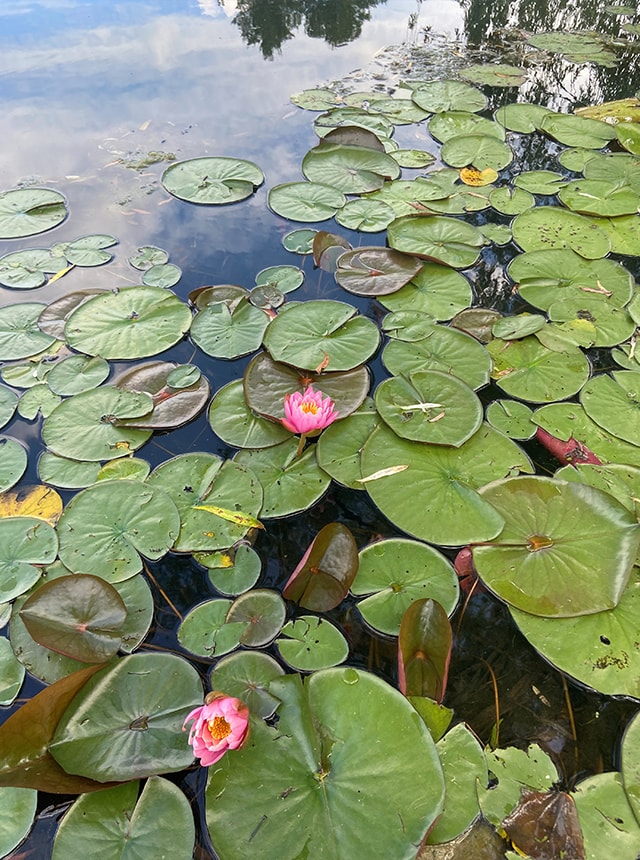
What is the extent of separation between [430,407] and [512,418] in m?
0.37

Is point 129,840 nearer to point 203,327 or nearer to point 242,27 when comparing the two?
point 203,327

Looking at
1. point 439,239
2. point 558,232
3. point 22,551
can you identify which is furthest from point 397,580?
point 558,232

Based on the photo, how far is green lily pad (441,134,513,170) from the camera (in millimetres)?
3922

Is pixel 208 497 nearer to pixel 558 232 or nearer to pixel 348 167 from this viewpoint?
pixel 558 232

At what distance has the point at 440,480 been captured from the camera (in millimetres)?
2080

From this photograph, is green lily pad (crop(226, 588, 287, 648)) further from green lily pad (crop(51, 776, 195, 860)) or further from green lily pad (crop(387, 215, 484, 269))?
green lily pad (crop(387, 215, 484, 269))

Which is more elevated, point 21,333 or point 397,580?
point 21,333

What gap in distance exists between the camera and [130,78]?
5223mm

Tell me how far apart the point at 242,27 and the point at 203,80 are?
1717mm

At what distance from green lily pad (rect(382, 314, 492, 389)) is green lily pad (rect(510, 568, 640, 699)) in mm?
1089

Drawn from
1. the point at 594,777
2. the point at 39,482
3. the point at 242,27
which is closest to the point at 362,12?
the point at 242,27

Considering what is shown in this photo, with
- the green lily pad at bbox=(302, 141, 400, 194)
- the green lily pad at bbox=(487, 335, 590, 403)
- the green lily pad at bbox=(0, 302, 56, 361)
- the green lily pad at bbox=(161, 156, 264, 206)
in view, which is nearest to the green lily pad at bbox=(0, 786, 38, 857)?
the green lily pad at bbox=(0, 302, 56, 361)

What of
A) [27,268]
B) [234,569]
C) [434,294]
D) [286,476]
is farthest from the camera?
[27,268]

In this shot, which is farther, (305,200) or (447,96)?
(447,96)
